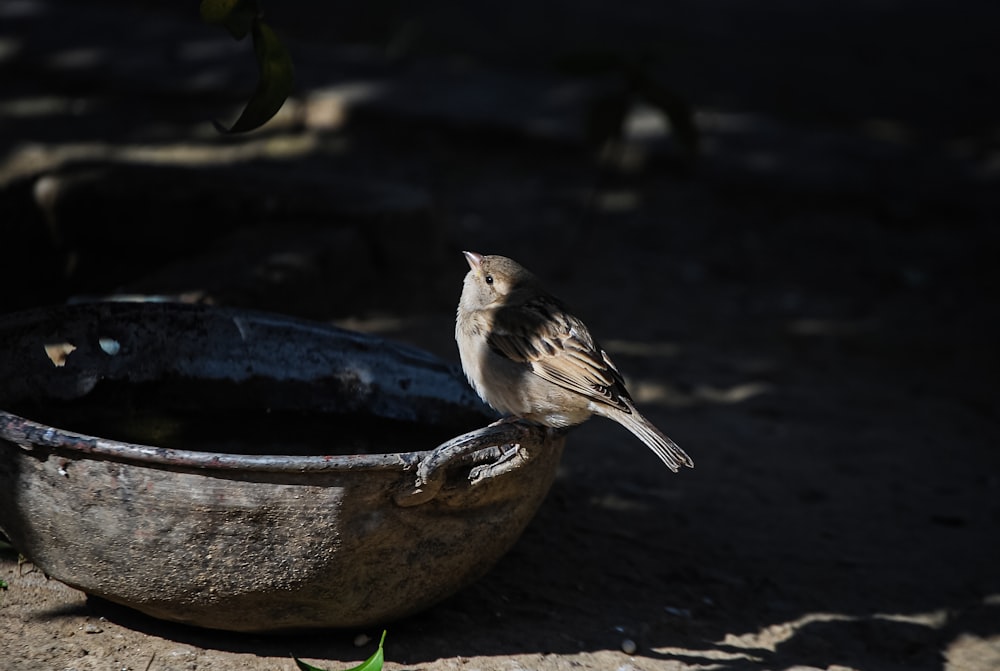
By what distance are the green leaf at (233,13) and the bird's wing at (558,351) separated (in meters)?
1.25

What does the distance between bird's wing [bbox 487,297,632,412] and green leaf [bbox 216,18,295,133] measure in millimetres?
1032

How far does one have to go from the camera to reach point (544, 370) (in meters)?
3.86

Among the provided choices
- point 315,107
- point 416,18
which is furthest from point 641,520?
point 416,18

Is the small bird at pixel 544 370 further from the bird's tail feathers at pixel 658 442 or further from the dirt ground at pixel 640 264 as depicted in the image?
the dirt ground at pixel 640 264

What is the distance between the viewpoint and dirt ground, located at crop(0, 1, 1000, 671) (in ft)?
13.9

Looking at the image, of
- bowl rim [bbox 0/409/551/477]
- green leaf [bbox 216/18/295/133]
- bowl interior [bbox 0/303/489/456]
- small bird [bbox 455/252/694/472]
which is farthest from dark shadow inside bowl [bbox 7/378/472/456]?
green leaf [bbox 216/18/295/133]

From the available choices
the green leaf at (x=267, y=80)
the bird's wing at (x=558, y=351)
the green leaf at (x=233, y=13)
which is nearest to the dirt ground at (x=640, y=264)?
the bird's wing at (x=558, y=351)

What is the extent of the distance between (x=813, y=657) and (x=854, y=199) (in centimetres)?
552

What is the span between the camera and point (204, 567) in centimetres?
320

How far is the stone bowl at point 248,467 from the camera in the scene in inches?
122

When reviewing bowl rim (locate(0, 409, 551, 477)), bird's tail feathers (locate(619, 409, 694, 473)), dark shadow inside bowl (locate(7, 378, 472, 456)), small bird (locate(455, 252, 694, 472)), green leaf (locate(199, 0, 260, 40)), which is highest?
green leaf (locate(199, 0, 260, 40))

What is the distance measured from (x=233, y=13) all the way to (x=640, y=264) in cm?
518

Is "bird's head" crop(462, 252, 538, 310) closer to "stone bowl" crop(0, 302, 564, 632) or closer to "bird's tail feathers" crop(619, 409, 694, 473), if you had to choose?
"stone bowl" crop(0, 302, 564, 632)

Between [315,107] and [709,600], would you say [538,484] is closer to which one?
[709,600]
